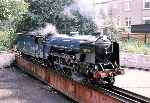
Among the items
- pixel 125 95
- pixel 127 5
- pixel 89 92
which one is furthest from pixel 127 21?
pixel 89 92

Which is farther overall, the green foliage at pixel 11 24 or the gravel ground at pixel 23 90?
the green foliage at pixel 11 24

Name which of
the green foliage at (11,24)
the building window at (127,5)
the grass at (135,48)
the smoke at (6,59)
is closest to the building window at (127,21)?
the building window at (127,5)

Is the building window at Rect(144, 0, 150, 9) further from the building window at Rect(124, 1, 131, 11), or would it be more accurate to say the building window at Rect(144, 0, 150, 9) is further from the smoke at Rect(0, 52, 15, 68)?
the smoke at Rect(0, 52, 15, 68)

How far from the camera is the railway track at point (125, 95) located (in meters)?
12.2

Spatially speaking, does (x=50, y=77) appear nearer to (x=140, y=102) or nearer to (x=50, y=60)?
(x=50, y=60)

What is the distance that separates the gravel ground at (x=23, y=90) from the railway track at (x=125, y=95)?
2.29 meters

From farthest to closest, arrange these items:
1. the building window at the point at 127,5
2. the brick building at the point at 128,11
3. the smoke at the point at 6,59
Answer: the building window at the point at 127,5, the brick building at the point at 128,11, the smoke at the point at 6,59

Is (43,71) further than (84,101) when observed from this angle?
Yes

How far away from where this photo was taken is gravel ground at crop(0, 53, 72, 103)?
15.7 m

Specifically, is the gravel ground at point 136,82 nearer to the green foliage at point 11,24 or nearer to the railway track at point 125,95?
the railway track at point 125,95

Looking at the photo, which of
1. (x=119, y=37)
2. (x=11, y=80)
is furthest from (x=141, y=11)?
(x=11, y=80)

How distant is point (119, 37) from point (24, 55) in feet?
44.4

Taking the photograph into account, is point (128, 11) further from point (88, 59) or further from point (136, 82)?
point (88, 59)

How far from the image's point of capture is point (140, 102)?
40.2 feet
